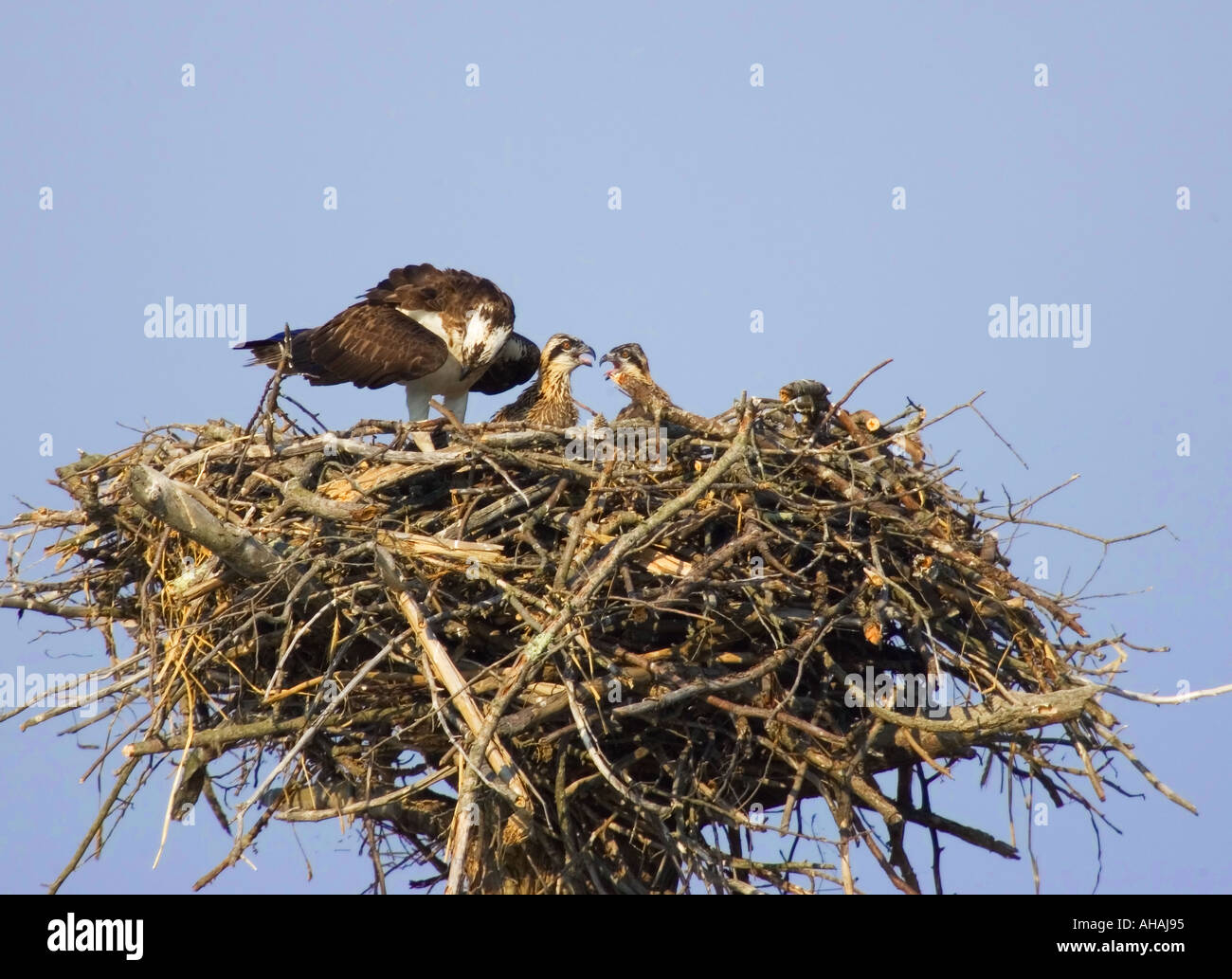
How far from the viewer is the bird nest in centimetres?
723

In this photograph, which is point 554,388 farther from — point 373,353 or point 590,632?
point 590,632

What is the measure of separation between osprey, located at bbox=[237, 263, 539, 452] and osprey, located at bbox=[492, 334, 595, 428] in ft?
1.49

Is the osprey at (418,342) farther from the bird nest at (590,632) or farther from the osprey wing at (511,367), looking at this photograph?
the bird nest at (590,632)

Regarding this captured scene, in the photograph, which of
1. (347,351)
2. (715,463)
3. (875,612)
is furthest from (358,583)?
(347,351)

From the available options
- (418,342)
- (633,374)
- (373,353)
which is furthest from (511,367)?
(633,374)

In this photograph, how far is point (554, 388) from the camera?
9.91 m

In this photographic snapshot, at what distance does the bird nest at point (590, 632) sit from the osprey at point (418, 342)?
6.14ft

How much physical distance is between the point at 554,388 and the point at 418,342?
93 cm

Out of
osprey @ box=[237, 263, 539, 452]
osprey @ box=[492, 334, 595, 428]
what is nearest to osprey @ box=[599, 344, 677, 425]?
osprey @ box=[492, 334, 595, 428]

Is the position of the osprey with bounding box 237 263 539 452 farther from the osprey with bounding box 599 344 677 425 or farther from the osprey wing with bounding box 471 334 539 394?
the osprey with bounding box 599 344 677 425

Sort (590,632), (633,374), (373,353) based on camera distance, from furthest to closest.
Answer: (373,353)
(633,374)
(590,632)

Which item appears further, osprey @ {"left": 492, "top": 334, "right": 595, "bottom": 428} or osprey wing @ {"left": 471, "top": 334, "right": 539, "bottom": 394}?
osprey wing @ {"left": 471, "top": 334, "right": 539, "bottom": 394}

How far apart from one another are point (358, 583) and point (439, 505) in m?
0.86

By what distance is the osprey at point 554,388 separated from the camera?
978cm
